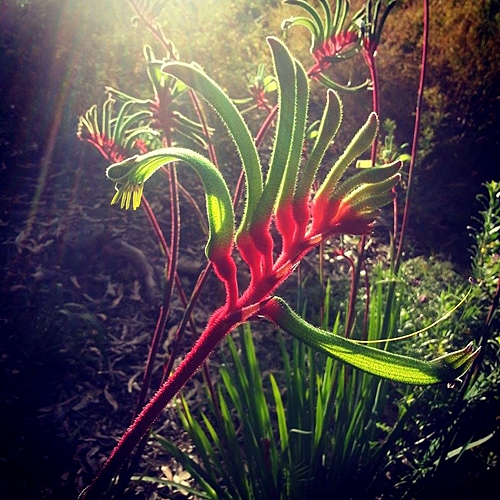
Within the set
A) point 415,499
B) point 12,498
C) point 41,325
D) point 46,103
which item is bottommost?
point 12,498

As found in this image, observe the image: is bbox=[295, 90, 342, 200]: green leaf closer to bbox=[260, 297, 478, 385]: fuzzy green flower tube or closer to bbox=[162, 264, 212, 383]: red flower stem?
bbox=[260, 297, 478, 385]: fuzzy green flower tube

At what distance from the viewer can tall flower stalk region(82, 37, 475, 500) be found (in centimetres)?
44

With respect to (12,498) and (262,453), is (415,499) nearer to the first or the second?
(262,453)

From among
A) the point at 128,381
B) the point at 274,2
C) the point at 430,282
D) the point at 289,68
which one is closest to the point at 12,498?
the point at 128,381

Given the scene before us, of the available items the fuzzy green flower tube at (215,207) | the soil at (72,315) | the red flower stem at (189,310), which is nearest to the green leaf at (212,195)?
the fuzzy green flower tube at (215,207)

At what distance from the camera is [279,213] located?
47 centimetres

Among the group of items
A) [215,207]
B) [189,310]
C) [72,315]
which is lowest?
[72,315]

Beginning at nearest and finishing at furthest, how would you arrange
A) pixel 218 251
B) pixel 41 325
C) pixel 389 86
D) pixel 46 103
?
pixel 218 251, pixel 41 325, pixel 46 103, pixel 389 86

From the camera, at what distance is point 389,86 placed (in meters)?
3.99

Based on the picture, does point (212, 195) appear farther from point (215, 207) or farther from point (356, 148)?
point (356, 148)

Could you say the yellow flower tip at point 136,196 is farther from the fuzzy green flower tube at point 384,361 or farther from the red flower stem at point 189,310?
the red flower stem at point 189,310

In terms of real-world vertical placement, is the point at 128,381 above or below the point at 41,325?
below

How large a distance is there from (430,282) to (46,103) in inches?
94.6

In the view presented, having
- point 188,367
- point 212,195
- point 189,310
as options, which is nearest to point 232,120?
point 212,195
